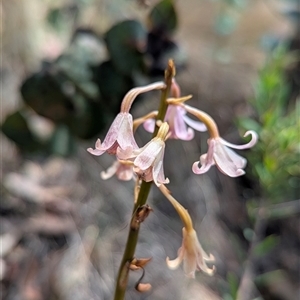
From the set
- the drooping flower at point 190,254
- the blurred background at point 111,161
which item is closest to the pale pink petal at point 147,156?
the drooping flower at point 190,254

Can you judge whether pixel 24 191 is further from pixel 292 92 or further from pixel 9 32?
pixel 292 92

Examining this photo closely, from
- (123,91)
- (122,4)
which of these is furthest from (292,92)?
(123,91)

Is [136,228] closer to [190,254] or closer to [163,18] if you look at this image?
[190,254]

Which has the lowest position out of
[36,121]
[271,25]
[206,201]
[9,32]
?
[206,201]

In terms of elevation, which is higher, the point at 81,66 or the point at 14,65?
the point at 81,66

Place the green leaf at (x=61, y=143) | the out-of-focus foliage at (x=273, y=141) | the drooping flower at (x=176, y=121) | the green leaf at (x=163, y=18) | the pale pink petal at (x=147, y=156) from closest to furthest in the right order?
the pale pink petal at (x=147, y=156)
the drooping flower at (x=176, y=121)
the out-of-focus foliage at (x=273, y=141)
the green leaf at (x=163, y=18)
the green leaf at (x=61, y=143)

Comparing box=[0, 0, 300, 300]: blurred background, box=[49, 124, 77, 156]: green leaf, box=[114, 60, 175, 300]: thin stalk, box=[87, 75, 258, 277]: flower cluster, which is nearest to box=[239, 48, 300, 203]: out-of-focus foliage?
box=[0, 0, 300, 300]: blurred background

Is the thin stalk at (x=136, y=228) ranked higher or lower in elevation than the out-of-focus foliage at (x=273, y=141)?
higher

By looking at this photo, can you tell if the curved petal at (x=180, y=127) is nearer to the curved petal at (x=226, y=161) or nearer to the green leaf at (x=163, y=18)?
the curved petal at (x=226, y=161)
